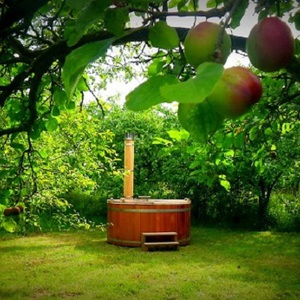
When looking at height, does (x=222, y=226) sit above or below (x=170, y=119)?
below

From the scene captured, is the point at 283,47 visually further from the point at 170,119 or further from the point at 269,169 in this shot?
the point at 170,119

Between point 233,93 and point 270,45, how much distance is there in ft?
0.34

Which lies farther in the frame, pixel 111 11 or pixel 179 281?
pixel 179 281

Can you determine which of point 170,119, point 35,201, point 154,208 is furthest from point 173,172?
point 35,201

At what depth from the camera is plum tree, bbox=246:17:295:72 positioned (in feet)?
1.47

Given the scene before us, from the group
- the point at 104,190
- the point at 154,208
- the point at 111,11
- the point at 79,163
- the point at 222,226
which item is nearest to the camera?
the point at 111,11

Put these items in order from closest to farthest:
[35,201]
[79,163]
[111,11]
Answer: [111,11], [35,201], [79,163]

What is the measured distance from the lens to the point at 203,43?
43 centimetres

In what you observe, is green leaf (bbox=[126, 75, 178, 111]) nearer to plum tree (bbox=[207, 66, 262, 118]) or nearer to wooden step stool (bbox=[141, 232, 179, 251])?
plum tree (bbox=[207, 66, 262, 118])

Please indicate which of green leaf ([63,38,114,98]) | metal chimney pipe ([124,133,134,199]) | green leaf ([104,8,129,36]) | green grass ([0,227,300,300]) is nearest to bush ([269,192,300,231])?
green grass ([0,227,300,300])

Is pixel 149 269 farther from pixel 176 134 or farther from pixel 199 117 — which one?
pixel 199 117

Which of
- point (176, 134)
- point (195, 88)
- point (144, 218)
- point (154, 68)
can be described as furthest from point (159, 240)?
point (195, 88)

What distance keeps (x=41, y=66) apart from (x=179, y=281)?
16.0 feet

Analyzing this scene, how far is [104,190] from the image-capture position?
12.8 meters
